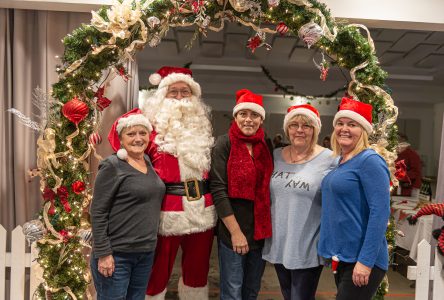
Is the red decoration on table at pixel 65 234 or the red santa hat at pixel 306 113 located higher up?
the red santa hat at pixel 306 113

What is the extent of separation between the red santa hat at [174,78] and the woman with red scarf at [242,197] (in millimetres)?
473

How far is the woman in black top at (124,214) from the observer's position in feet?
7.18

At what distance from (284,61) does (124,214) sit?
231 inches

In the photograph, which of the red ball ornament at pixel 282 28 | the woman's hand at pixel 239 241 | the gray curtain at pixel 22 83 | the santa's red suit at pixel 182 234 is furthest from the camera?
the gray curtain at pixel 22 83

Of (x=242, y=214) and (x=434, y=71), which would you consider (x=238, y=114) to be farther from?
(x=434, y=71)

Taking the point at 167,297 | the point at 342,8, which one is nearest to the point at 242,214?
the point at 167,297

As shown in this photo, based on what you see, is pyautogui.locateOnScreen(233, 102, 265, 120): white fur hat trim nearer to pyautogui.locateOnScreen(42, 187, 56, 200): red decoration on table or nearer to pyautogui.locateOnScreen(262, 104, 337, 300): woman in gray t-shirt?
pyautogui.locateOnScreen(262, 104, 337, 300): woman in gray t-shirt

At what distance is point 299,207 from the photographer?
7.59 feet

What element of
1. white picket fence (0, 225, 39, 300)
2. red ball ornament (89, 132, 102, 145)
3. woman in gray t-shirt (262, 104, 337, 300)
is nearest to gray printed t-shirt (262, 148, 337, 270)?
woman in gray t-shirt (262, 104, 337, 300)

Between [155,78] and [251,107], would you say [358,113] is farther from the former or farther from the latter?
[155,78]

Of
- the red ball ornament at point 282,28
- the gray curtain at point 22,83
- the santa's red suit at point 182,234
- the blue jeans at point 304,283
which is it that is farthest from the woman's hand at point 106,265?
the red ball ornament at point 282,28

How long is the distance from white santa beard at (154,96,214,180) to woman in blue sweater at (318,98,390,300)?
2.85 feet

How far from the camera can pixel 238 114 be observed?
101 inches

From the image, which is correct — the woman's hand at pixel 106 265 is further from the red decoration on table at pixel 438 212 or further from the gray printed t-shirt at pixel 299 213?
the red decoration on table at pixel 438 212
